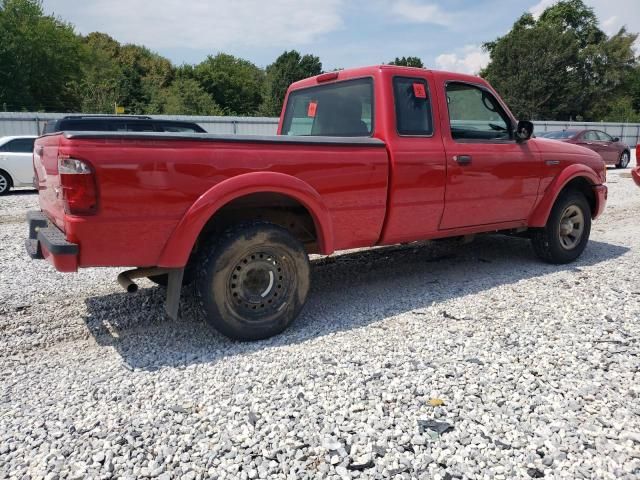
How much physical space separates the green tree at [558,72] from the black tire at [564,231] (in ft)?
148

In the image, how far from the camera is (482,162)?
4.91 meters

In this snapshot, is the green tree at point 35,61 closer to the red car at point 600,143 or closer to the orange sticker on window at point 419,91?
the red car at point 600,143

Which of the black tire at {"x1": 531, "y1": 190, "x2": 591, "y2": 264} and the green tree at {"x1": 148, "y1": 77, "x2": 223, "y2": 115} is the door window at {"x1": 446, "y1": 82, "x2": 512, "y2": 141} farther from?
the green tree at {"x1": 148, "y1": 77, "x2": 223, "y2": 115}

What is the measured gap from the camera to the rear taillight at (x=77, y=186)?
10.1 feet

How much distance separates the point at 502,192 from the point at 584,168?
58.0 inches

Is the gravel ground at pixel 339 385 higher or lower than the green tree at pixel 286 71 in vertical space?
lower

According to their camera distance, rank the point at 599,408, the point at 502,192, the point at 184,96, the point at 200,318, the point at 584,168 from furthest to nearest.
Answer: the point at 184,96, the point at 584,168, the point at 502,192, the point at 200,318, the point at 599,408

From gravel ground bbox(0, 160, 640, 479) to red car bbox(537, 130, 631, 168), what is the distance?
1511 centimetres

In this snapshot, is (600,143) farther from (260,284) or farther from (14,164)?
(260,284)

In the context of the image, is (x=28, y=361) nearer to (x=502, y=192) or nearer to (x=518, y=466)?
(x=518, y=466)

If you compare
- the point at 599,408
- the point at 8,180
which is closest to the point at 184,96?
the point at 8,180

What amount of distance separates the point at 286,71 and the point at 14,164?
162ft

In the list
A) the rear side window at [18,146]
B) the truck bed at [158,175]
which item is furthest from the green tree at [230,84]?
the truck bed at [158,175]

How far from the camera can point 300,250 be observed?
3926 mm
